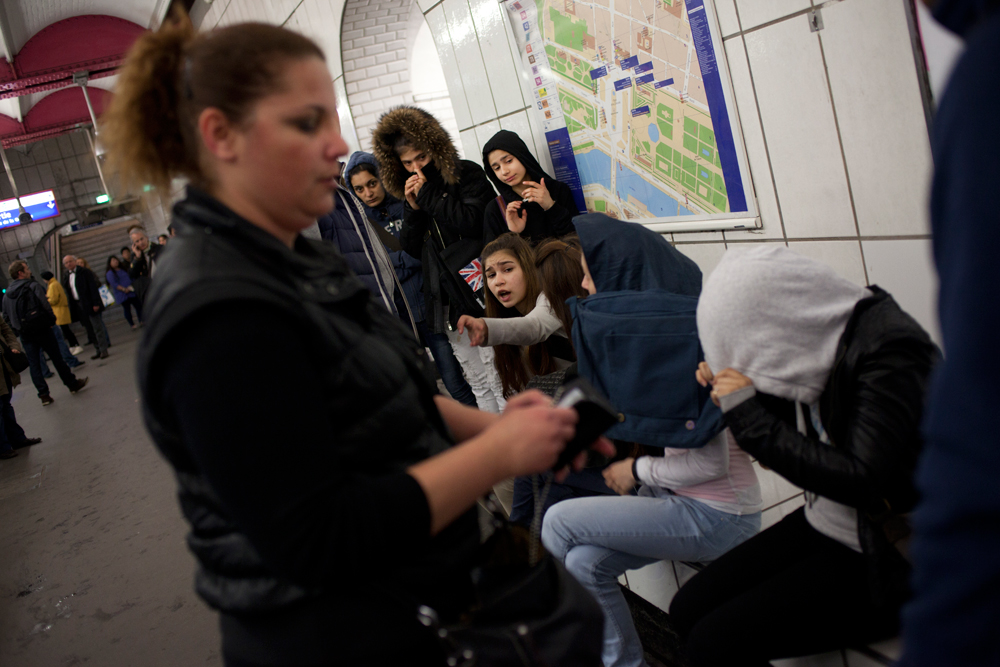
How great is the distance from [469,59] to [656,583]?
3.65 meters

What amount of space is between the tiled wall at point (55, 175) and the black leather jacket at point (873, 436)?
1042 inches

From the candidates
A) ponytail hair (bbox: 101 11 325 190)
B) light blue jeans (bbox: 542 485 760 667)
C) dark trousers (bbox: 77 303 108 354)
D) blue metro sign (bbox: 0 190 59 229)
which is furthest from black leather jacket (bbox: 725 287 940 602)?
blue metro sign (bbox: 0 190 59 229)

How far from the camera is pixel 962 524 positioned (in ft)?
1.77

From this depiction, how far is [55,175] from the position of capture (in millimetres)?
23328

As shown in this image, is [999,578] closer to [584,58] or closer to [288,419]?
[288,419]

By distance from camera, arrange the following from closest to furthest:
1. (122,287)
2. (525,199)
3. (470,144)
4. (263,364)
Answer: (263,364) < (525,199) < (470,144) < (122,287)

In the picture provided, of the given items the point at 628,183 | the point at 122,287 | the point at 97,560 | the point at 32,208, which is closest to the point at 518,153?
the point at 628,183

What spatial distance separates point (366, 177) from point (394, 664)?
3951 mm

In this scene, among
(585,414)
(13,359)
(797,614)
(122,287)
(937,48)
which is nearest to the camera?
(585,414)

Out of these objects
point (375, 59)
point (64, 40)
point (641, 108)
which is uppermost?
point (64, 40)

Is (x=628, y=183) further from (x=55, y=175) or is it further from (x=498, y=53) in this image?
(x=55, y=175)

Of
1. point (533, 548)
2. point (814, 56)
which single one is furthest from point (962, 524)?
point (814, 56)

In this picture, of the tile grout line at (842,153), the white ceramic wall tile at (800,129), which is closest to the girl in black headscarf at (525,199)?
the white ceramic wall tile at (800,129)

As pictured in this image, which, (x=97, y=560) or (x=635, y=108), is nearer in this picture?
(x=635, y=108)
